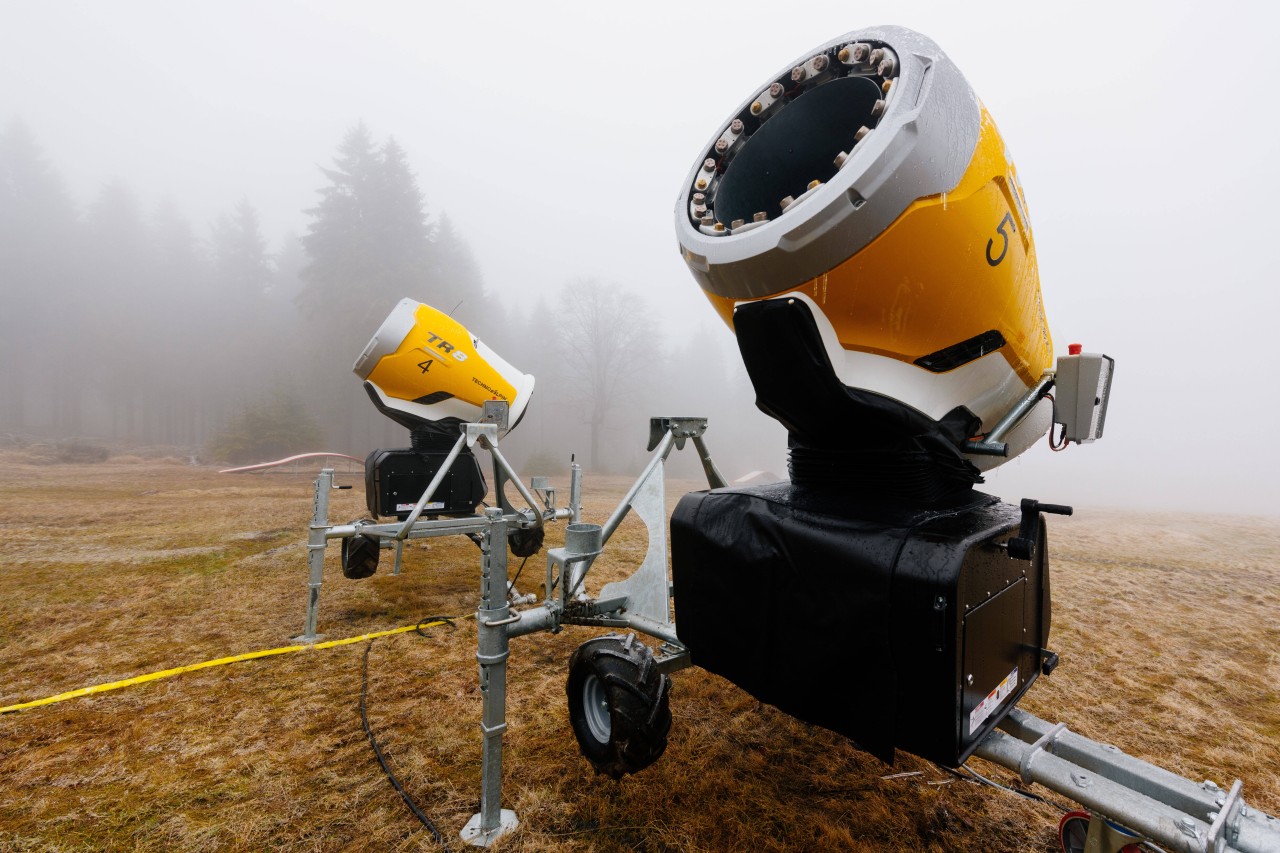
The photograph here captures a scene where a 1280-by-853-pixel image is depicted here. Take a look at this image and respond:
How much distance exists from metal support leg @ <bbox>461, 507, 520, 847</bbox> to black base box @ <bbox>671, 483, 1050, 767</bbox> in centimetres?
77

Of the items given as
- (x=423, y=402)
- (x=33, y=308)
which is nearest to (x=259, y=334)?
(x=33, y=308)

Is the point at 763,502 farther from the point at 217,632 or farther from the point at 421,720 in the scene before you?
the point at 217,632

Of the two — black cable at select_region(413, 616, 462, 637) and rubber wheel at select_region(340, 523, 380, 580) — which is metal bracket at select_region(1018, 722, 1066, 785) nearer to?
black cable at select_region(413, 616, 462, 637)

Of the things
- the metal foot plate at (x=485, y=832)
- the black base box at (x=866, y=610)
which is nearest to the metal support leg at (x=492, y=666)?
the metal foot plate at (x=485, y=832)

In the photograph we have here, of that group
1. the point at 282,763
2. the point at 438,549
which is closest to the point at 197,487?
the point at 438,549

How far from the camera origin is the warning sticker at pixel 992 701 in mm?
1585

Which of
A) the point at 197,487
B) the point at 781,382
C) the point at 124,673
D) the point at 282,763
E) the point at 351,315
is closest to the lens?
the point at 781,382

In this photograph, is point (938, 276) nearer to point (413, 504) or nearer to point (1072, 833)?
point (1072, 833)

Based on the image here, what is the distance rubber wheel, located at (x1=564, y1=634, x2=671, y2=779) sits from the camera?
2.15 meters

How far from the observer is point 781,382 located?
66.9 inches

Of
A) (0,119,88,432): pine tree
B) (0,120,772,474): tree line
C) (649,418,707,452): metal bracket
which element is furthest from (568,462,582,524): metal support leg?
(0,119,88,432): pine tree

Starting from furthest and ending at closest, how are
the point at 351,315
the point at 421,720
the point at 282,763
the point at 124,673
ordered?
1. the point at 351,315
2. the point at 124,673
3. the point at 421,720
4. the point at 282,763

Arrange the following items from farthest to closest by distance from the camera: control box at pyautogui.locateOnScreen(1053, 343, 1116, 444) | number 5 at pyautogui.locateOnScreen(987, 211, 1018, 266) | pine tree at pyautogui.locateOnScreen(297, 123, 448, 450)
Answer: pine tree at pyautogui.locateOnScreen(297, 123, 448, 450) < control box at pyautogui.locateOnScreen(1053, 343, 1116, 444) < number 5 at pyautogui.locateOnScreen(987, 211, 1018, 266)

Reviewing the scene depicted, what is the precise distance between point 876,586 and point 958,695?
336 millimetres
